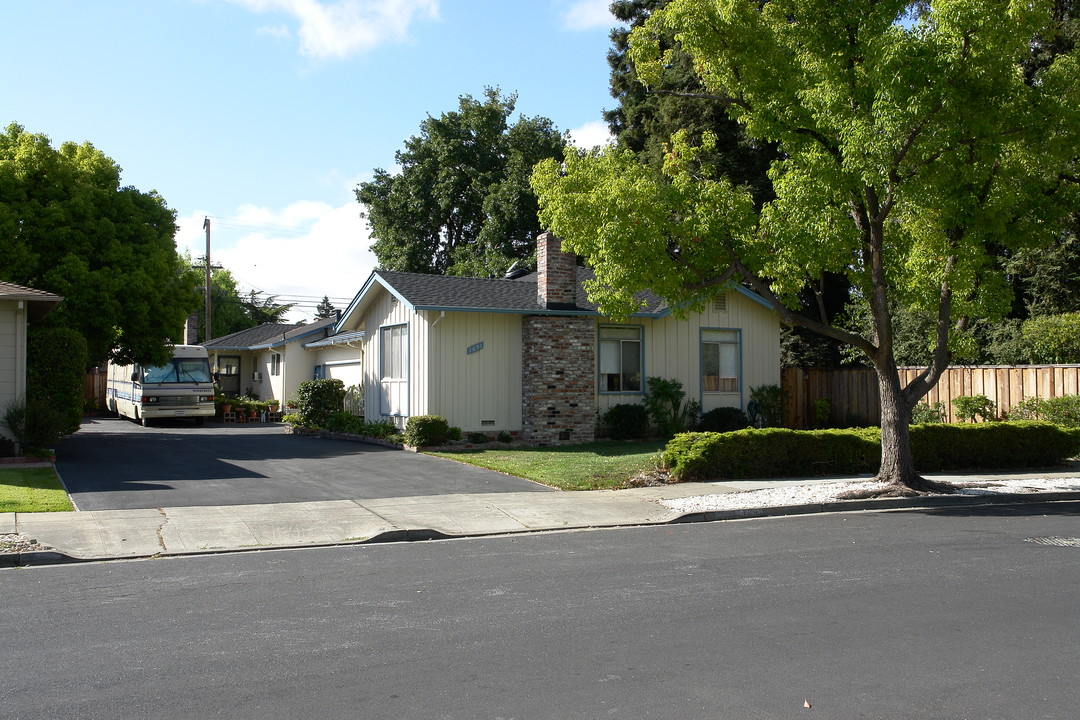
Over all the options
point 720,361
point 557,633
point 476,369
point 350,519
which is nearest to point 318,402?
point 476,369

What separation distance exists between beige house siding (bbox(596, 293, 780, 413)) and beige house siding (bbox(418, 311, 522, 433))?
245 centimetres

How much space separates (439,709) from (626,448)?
1597 centimetres

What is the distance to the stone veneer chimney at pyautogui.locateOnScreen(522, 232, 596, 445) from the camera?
2183 cm

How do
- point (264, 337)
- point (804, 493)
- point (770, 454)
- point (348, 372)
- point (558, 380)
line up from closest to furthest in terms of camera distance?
point (804, 493), point (770, 454), point (558, 380), point (348, 372), point (264, 337)

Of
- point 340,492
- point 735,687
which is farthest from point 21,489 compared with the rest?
point 735,687

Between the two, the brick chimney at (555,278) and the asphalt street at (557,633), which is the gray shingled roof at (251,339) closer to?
the brick chimney at (555,278)

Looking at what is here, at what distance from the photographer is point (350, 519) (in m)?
11.9

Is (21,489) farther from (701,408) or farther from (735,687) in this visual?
(701,408)

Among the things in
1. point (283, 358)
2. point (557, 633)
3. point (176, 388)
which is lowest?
point (557, 633)

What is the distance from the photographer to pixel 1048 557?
9.49 metres

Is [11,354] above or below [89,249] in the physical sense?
below

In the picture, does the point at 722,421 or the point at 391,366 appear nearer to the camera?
the point at 391,366

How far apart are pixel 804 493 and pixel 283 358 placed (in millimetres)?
24560

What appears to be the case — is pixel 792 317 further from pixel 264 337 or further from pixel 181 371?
pixel 264 337
